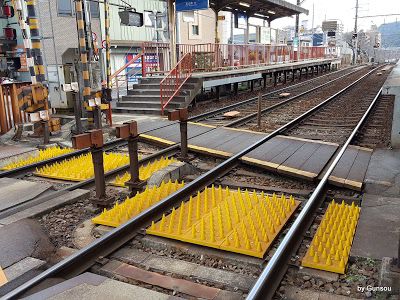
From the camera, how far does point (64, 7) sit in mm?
19109

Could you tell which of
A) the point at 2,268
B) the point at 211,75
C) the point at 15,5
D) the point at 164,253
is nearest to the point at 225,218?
the point at 164,253

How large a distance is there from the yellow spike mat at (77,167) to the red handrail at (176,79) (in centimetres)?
613

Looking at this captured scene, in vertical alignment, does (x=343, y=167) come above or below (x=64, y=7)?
below

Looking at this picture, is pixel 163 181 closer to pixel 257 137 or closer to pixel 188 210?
pixel 188 210

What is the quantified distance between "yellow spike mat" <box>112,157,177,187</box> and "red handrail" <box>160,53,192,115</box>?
636 cm

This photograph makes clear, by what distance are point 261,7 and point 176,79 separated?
13138mm

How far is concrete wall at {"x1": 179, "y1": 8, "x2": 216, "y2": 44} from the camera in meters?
30.6

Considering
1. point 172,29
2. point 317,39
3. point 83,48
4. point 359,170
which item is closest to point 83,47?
point 83,48

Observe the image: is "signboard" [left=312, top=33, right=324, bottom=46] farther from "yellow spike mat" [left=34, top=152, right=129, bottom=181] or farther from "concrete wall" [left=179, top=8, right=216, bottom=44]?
"yellow spike mat" [left=34, top=152, right=129, bottom=181]

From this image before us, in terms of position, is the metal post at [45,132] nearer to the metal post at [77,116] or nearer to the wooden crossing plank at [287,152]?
the metal post at [77,116]

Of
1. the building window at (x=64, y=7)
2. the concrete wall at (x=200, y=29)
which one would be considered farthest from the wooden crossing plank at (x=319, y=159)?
the concrete wall at (x=200, y=29)

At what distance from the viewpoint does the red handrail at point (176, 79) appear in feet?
46.1

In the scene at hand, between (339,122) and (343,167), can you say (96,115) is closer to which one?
(343,167)

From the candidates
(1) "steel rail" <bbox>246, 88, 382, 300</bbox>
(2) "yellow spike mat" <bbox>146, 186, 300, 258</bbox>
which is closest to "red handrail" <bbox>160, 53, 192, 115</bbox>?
(2) "yellow spike mat" <bbox>146, 186, 300, 258</bbox>
